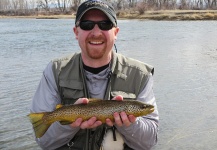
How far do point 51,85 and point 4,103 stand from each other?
5.59 meters

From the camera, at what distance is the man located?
A: 3287 millimetres

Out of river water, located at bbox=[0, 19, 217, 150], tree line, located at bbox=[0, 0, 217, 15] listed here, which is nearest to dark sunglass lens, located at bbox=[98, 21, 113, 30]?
river water, located at bbox=[0, 19, 217, 150]

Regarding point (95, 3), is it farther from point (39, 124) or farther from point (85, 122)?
point (39, 124)

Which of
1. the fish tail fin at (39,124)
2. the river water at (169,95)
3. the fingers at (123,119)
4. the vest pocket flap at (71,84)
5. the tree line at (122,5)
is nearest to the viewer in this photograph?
the fingers at (123,119)

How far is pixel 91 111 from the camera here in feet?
9.71

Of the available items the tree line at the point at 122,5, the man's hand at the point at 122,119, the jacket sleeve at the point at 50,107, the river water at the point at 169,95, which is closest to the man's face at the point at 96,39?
the jacket sleeve at the point at 50,107

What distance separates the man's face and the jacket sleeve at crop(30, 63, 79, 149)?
46 centimetres

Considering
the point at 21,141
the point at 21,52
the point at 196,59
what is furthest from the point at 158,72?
the point at 21,52

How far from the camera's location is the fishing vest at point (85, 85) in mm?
3430

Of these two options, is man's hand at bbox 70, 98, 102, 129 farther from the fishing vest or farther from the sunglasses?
the sunglasses

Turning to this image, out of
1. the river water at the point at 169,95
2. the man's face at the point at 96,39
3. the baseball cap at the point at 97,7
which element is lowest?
the river water at the point at 169,95

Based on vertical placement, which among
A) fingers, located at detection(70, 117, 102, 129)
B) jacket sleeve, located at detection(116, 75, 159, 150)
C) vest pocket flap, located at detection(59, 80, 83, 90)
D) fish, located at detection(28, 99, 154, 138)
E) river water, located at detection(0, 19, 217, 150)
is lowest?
river water, located at detection(0, 19, 217, 150)

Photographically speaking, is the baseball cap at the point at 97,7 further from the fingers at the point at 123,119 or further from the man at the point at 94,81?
the fingers at the point at 123,119

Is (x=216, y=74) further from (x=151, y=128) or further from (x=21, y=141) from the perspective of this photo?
(x=151, y=128)
